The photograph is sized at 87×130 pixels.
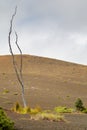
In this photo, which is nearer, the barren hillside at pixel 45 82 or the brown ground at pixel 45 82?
the brown ground at pixel 45 82

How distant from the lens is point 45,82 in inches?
2847

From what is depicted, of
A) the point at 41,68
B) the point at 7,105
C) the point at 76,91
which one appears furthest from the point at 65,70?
the point at 7,105

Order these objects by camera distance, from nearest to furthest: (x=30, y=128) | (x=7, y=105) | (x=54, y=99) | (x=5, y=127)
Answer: (x=5, y=127) → (x=30, y=128) → (x=7, y=105) → (x=54, y=99)

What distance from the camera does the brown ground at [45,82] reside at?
48938mm

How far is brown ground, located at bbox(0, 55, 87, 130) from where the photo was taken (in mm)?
48938

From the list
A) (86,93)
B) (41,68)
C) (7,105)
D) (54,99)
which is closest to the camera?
(7,105)

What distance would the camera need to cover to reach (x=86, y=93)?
214 feet

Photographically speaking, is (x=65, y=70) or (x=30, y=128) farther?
(x=65, y=70)

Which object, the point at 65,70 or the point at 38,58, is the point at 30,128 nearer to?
the point at 65,70

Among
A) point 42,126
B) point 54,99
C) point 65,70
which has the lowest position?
point 65,70

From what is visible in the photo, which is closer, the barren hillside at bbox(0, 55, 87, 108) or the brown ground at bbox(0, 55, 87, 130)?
the brown ground at bbox(0, 55, 87, 130)

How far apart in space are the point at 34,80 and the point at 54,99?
22.2 m

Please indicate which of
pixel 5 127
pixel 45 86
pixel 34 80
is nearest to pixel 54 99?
pixel 45 86

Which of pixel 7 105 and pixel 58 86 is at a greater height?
pixel 7 105
